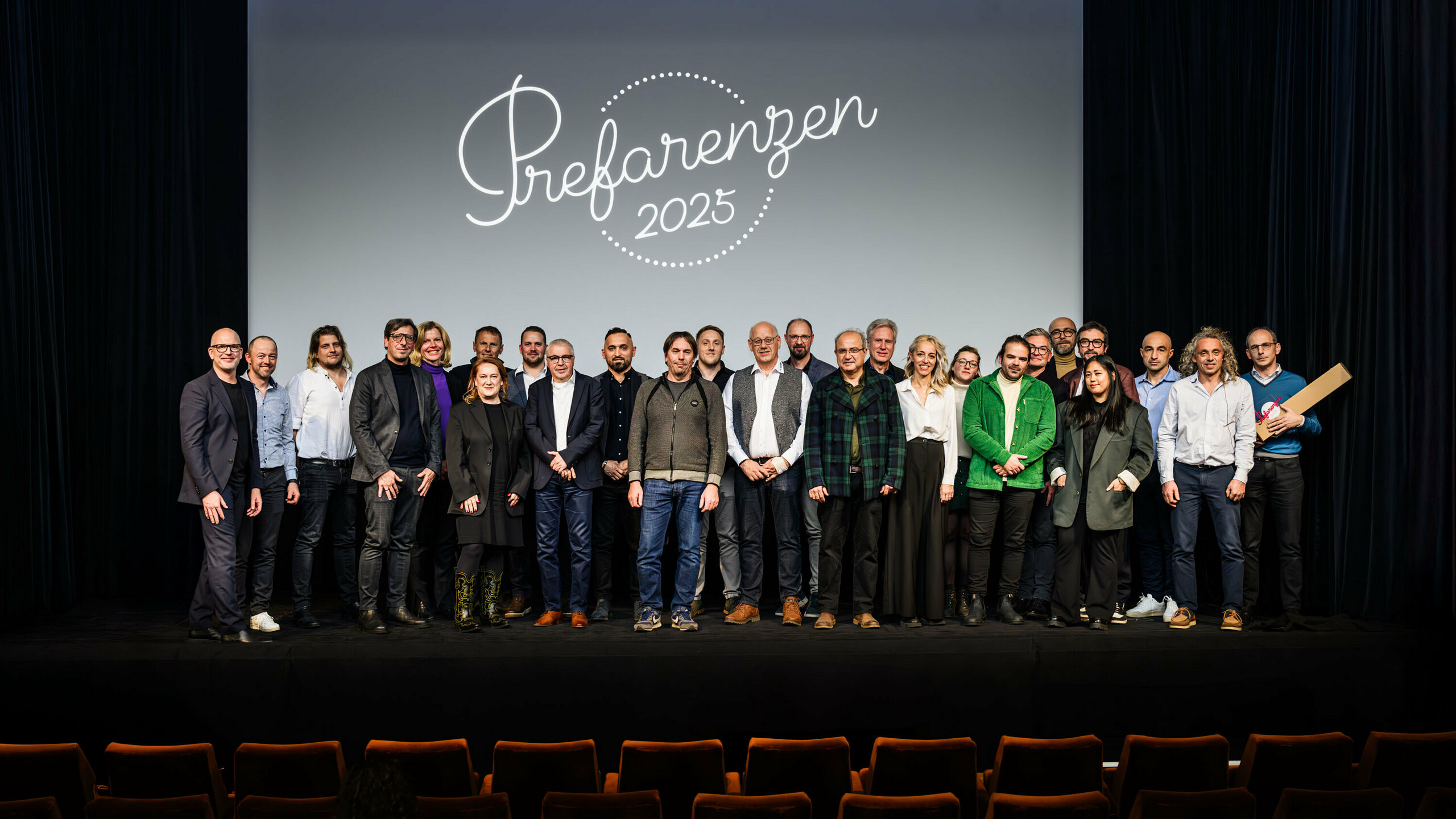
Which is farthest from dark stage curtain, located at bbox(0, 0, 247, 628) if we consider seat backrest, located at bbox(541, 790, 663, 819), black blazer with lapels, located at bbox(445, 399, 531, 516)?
seat backrest, located at bbox(541, 790, 663, 819)

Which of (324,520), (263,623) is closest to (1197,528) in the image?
(324,520)

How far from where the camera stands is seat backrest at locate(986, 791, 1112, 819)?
7.33ft

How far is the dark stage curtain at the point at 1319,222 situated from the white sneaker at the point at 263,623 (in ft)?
17.5

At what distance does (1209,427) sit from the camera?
443 centimetres

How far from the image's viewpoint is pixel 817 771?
2697 mm

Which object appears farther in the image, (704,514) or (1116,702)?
(704,514)

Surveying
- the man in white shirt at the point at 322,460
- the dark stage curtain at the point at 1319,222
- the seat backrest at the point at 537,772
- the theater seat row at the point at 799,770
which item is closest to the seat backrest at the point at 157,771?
the theater seat row at the point at 799,770

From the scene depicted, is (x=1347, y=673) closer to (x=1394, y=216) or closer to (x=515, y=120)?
(x=1394, y=216)

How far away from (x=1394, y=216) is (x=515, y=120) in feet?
17.2

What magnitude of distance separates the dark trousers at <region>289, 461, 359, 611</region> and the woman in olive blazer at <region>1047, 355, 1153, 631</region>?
3.56 m

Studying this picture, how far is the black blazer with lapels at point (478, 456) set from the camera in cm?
442

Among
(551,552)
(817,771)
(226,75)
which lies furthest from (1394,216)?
→ (226,75)

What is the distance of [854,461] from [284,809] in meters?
2.98

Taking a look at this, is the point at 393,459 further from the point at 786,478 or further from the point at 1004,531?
the point at 1004,531
